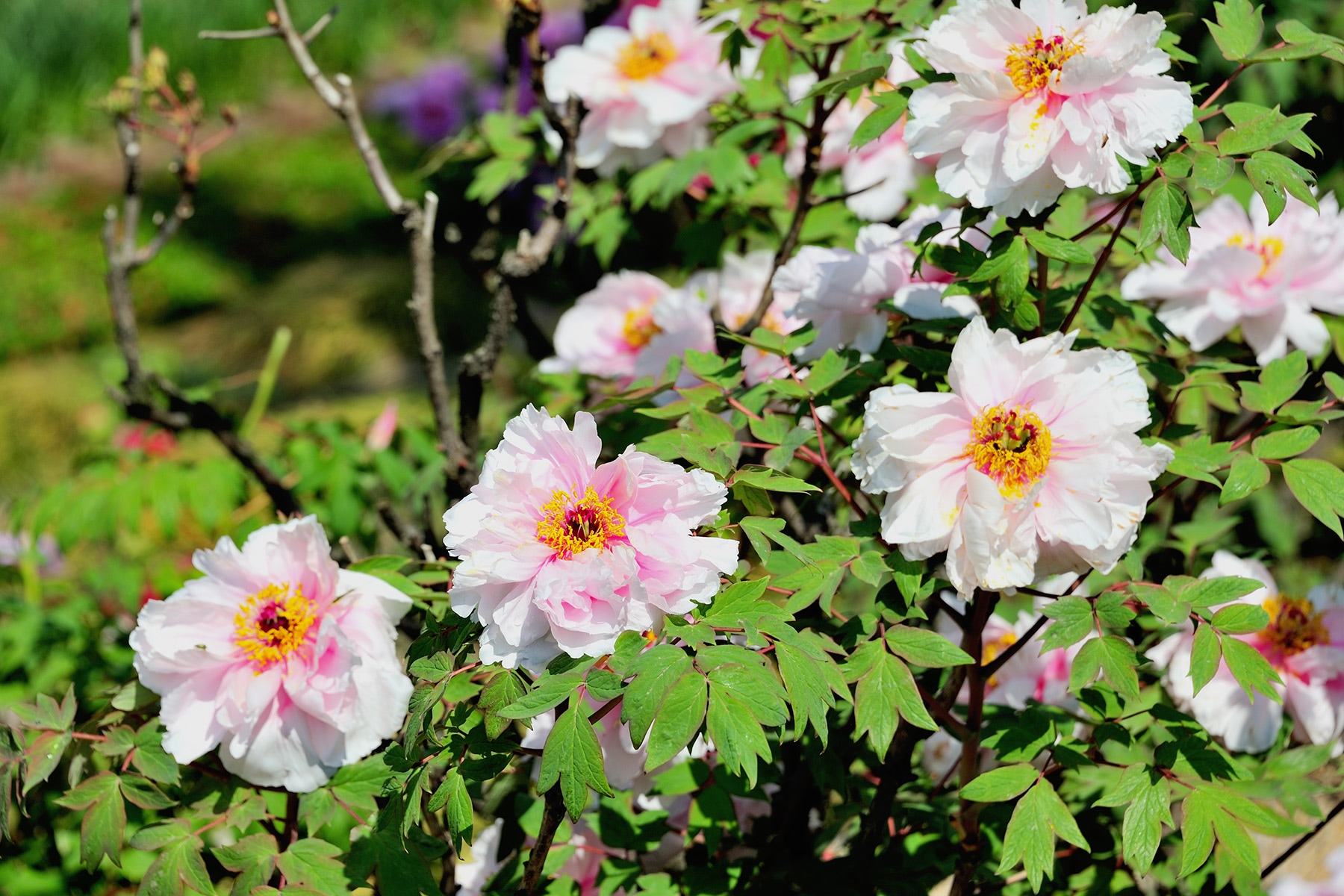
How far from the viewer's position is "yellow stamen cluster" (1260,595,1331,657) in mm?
1160

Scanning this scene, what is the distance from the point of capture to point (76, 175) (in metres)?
6.80

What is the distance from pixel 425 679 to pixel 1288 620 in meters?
0.89

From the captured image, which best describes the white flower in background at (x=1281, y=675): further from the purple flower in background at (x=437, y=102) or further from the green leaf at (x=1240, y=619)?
the purple flower in background at (x=437, y=102)

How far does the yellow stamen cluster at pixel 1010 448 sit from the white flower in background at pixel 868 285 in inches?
7.9

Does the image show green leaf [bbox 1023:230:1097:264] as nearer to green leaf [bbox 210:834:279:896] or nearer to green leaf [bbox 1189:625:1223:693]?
green leaf [bbox 1189:625:1223:693]

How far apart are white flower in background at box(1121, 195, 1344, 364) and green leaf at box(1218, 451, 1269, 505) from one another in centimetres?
31

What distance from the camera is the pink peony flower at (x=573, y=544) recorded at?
2.49ft

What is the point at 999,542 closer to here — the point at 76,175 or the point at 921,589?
the point at 921,589

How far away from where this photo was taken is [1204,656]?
802 millimetres

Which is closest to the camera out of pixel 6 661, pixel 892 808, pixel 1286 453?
pixel 1286 453

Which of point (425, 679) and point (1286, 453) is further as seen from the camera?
point (1286, 453)

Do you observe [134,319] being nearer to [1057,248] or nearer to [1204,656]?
[1057,248]

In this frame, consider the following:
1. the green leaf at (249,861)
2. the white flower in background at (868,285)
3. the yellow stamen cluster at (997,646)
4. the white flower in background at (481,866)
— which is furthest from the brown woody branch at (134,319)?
the yellow stamen cluster at (997,646)

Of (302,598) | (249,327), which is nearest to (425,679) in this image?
(302,598)
